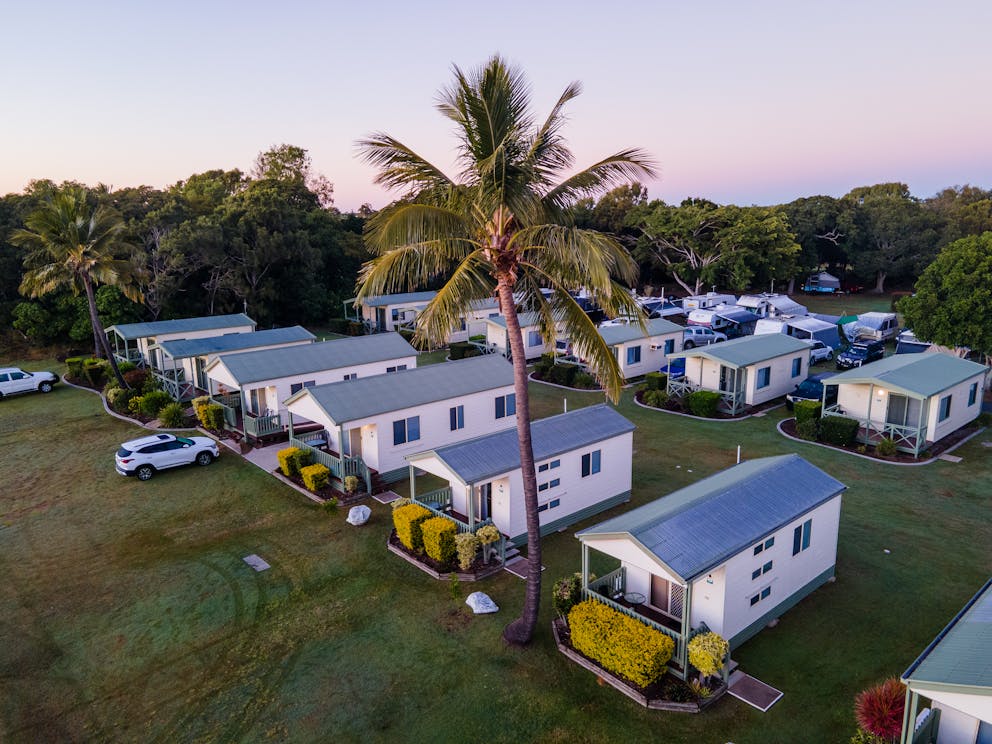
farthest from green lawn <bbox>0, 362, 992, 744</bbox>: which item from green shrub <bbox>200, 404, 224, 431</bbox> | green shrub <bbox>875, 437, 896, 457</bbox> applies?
green shrub <bbox>200, 404, 224, 431</bbox>

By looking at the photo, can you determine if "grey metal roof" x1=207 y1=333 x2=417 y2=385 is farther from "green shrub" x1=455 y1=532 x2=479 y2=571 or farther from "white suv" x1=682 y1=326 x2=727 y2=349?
"white suv" x1=682 y1=326 x2=727 y2=349

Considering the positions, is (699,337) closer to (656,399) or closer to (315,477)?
(656,399)

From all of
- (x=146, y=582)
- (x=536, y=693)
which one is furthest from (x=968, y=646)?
(x=146, y=582)

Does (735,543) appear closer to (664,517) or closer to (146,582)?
(664,517)

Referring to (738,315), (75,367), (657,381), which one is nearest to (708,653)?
(657,381)

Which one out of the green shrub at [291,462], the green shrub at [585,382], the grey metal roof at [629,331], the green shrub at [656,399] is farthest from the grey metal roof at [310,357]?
the green shrub at [656,399]
